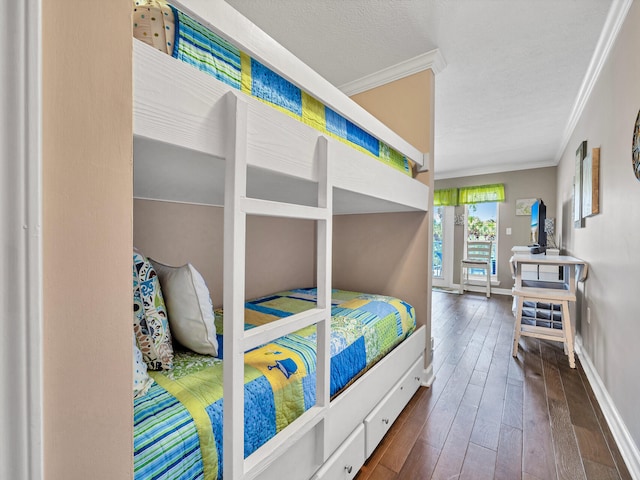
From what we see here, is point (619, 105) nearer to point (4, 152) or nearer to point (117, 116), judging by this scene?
point (117, 116)

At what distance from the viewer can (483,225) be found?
5676 mm

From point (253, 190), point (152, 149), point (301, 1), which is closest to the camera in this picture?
point (152, 149)

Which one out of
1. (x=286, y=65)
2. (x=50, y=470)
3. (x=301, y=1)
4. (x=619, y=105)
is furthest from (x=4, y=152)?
(x=619, y=105)

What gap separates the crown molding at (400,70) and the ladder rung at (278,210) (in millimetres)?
1861

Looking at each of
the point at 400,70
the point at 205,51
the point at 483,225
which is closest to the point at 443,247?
the point at 483,225

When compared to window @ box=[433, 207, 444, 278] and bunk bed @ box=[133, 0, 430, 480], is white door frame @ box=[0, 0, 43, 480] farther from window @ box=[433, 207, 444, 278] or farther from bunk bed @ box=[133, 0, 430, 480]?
window @ box=[433, 207, 444, 278]

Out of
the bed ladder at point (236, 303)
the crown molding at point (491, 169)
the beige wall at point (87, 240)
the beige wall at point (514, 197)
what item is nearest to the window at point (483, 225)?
the beige wall at point (514, 197)

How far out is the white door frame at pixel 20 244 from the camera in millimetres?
352

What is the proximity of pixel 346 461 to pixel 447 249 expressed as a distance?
5.37 metres

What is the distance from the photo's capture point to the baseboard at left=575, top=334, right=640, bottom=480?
4.18ft

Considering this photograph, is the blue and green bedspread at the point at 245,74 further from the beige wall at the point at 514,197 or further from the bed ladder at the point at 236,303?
the beige wall at the point at 514,197

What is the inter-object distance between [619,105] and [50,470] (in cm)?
280

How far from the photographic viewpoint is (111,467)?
1.52ft

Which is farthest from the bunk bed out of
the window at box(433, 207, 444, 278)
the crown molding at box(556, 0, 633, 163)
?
the window at box(433, 207, 444, 278)
